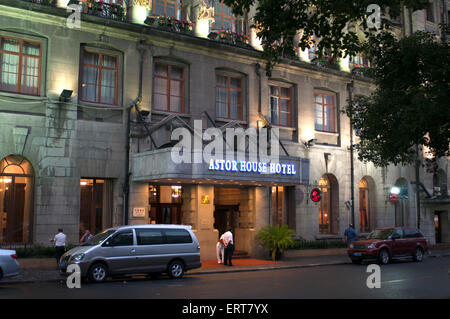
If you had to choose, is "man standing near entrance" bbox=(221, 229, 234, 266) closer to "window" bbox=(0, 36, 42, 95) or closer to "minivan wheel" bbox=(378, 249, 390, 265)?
"minivan wheel" bbox=(378, 249, 390, 265)

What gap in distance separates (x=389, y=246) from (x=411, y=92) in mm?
10877

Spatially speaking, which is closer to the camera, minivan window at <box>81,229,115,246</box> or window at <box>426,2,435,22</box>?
minivan window at <box>81,229,115,246</box>

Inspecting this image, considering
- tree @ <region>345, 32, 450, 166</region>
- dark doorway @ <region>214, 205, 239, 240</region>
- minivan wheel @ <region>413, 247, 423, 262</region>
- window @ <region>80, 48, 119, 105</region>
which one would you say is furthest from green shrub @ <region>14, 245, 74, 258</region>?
minivan wheel @ <region>413, 247, 423, 262</region>

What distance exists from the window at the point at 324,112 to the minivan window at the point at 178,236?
14796mm

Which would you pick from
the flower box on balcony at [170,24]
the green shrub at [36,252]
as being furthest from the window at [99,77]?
the green shrub at [36,252]

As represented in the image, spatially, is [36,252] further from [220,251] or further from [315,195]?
[315,195]

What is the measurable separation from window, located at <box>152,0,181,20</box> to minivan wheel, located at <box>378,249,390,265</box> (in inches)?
618

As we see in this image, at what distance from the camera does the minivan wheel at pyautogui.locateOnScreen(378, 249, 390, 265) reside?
2417 cm

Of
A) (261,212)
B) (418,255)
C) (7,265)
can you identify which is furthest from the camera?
(261,212)

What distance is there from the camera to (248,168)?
2319 cm

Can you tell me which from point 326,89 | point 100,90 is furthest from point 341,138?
point 100,90

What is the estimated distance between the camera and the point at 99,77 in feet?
77.9

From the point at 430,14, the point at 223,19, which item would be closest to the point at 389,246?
the point at 223,19

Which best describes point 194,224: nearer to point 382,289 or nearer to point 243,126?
point 243,126
